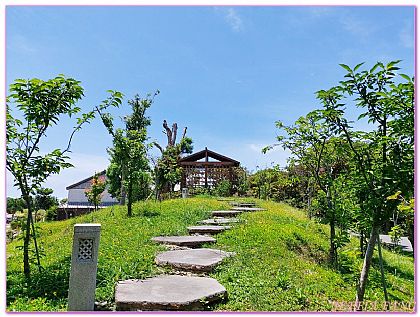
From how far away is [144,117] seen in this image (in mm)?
15461

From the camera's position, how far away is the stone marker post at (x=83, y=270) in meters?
→ 2.98

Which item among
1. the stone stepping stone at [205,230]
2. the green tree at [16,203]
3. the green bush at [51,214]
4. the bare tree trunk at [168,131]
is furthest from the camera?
the bare tree trunk at [168,131]

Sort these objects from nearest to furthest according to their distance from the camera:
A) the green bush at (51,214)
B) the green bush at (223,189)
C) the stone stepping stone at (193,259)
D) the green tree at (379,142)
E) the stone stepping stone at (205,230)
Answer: the green tree at (379,142) < the stone stepping stone at (193,259) < the stone stepping stone at (205,230) < the green bush at (223,189) < the green bush at (51,214)

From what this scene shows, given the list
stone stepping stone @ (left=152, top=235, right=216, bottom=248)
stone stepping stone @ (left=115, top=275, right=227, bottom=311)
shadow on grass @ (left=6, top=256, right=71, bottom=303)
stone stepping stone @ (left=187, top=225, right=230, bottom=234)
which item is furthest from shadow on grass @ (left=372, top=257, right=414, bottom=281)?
shadow on grass @ (left=6, top=256, right=71, bottom=303)

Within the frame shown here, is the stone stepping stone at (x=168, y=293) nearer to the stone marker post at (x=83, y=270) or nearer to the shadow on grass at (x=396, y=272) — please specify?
the stone marker post at (x=83, y=270)

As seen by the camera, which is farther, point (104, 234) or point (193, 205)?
point (193, 205)

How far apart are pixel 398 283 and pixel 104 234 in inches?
192

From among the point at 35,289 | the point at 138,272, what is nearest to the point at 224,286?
the point at 138,272

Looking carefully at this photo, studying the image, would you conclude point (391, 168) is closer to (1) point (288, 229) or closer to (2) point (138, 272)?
(2) point (138, 272)

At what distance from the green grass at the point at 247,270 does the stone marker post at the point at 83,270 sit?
0.31m

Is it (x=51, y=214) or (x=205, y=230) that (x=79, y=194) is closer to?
(x=51, y=214)

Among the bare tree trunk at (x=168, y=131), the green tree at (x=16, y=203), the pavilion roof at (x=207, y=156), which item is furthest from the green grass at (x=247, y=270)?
the bare tree trunk at (x=168, y=131)

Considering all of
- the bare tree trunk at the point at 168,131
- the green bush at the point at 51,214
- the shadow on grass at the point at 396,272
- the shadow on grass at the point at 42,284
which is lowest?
the shadow on grass at the point at 396,272

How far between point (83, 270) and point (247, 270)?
195cm
